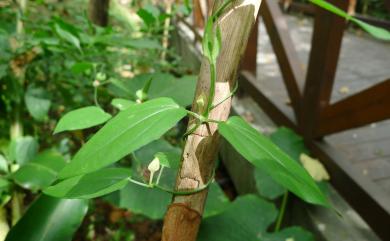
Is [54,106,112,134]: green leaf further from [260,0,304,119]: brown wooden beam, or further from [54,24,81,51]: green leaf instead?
[260,0,304,119]: brown wooden beam

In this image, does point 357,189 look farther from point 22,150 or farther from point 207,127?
point 22,150

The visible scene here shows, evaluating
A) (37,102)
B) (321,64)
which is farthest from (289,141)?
(37,102)

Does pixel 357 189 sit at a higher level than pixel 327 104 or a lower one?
lower

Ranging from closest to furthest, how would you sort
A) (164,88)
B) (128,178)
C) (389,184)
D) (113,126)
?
(113,126) → (128,178) → (164,88) → (389,184)

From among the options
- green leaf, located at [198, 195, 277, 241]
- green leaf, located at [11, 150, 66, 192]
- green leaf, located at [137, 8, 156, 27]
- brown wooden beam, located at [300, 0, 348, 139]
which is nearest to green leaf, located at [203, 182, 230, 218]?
green leaf, located at [198, 195, 277, 241]

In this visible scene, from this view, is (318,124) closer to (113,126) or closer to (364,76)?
(113,126)

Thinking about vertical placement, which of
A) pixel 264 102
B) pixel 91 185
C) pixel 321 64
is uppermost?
pixel 91 185

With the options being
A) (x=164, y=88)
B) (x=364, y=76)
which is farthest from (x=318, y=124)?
(x=364, y=76)
